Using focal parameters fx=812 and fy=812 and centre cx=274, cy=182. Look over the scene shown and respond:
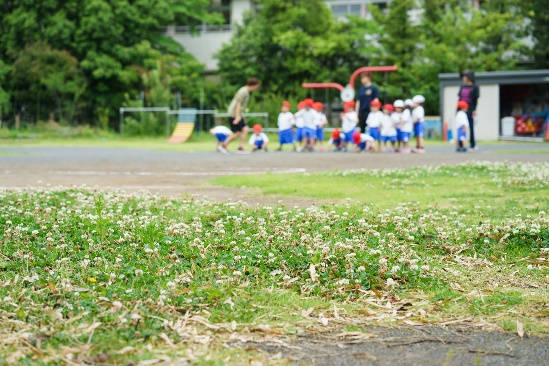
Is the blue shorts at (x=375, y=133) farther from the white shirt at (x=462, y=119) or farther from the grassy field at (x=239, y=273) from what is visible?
the grassy field at (x=239, y=273)

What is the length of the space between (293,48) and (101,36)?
11302 mm

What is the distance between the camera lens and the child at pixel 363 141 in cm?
2500

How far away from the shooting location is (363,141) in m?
25.2

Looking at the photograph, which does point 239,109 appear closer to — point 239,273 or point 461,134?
point 461,134

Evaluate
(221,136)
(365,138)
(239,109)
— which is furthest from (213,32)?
(239,109)

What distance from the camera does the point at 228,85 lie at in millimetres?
50531

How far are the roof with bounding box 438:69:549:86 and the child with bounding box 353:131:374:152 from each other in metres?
14.4

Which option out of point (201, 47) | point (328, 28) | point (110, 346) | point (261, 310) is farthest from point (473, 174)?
point (201, 47)

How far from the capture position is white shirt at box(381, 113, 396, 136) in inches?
997

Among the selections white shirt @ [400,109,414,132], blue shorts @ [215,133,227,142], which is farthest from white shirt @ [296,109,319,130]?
white shirt @ [400,109,414,132]

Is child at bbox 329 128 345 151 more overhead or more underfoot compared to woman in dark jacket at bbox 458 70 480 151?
more underfoot

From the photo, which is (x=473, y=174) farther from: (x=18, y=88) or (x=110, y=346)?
(x=18, y=88)

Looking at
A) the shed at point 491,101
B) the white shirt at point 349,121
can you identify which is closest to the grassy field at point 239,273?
the white shirt at point 349,121

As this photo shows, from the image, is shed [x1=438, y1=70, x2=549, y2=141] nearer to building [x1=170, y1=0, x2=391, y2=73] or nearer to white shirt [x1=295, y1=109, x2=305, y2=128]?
white shirt [x1=295, y1=109, x2=305, y2=128]
